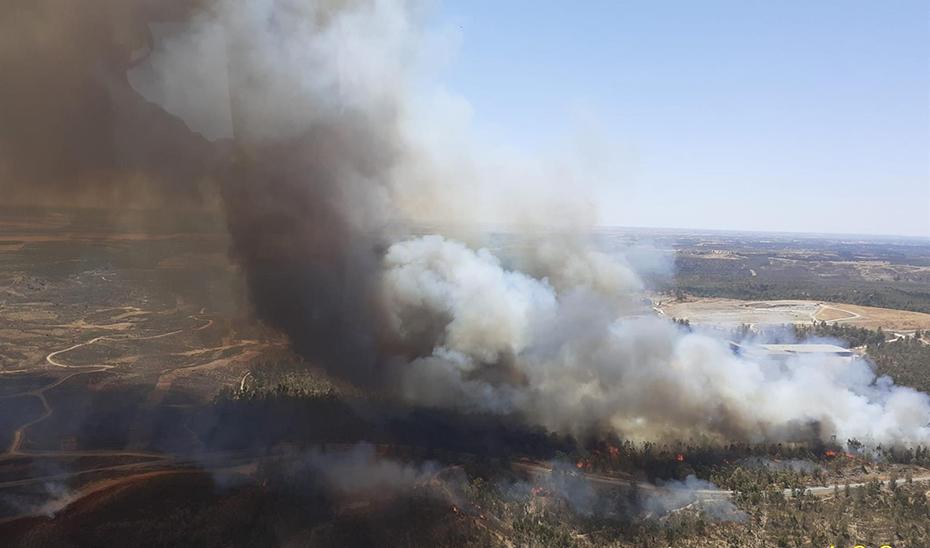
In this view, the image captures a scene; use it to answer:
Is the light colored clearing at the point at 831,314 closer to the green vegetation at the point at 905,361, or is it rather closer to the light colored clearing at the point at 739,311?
the light colored clearing at the point at 739,311

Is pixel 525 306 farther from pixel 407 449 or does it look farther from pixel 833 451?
pixel 833 451

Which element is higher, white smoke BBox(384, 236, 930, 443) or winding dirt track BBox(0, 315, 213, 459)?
white smoke BBox(384, 236, 930, 443)

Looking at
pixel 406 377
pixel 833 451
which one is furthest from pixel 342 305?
pixel 833 451

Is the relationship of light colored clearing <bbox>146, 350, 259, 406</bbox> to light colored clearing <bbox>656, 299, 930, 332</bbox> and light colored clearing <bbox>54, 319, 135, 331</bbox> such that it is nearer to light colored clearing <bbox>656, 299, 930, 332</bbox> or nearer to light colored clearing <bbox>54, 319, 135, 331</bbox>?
light colored clearing <bbox>54, 319, 135, 331</bbox>

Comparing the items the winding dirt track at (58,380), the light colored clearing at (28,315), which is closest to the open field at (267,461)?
the winding dirt track at (58,380)

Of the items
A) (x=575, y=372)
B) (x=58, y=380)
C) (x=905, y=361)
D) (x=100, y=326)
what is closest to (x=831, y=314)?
(x=905, y=361)

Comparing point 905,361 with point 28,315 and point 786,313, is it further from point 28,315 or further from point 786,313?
point 28,315

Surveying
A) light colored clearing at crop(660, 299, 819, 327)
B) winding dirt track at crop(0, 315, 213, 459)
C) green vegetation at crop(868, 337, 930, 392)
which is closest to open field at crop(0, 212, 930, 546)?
winding dirt track at crop(0, 315, 213, 459)

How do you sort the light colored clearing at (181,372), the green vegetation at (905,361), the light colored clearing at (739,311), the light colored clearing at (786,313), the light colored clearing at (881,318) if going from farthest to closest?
the light colored clearing at (739,311) < the light colored clearing at (786,313) < the light colored clearing at (881,318) < the green vegetation at (905,361) < the light colored clearing at (181,372)

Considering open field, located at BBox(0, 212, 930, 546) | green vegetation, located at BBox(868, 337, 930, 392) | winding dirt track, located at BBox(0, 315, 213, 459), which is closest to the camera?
open field, located at BBox(0, 212, 930, 546)
